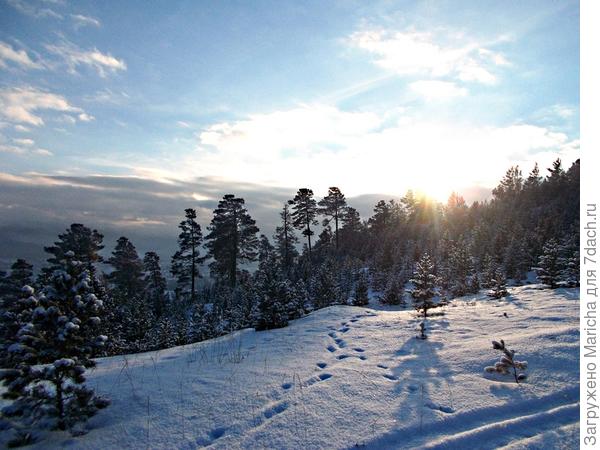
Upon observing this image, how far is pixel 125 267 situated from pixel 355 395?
124ft

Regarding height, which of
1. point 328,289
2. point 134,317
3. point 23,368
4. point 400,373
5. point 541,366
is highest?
point 23,368

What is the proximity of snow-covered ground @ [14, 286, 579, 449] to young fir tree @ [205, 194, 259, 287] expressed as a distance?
2892 cm

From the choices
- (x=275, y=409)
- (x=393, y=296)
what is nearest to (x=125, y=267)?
Answer: (x=393, y=296)

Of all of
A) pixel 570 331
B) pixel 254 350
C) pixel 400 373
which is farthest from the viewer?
pixel 254 350

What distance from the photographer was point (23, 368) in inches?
167

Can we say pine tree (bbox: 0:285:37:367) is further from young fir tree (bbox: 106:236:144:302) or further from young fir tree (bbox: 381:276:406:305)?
young fir tree (bbox: 106:236:144:302)

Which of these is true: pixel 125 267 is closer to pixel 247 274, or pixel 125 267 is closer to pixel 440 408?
pixel 247 274

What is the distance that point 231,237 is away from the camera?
3716cm

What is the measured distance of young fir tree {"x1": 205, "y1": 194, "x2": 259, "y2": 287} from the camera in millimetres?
36909

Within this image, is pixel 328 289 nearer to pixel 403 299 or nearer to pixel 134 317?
pixel 403 299

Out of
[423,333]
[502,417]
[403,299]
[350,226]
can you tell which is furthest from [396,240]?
[502,417]

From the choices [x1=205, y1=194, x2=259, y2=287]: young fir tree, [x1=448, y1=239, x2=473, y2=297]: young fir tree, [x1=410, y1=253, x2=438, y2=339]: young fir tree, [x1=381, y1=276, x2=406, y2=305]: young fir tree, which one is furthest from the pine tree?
[x1=205, y1=194, x2=259, y2=287]: young fir tree
